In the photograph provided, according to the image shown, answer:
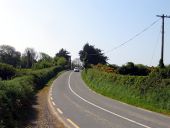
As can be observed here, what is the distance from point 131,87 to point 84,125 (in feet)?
54.0

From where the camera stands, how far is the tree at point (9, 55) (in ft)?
512

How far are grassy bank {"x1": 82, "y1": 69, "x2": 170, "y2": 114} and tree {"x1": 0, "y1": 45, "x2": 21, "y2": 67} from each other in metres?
118

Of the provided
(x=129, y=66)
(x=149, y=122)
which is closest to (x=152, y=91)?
(x=149, y=122)

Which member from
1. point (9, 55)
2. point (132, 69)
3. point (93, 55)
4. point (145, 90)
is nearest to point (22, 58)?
point (9, 55)

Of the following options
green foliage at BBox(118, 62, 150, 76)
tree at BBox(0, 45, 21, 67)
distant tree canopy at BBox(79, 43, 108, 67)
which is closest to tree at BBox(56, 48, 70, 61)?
tree at BBox(0, 45, 21, 67)

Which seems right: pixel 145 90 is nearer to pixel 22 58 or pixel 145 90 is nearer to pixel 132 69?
pixel 132 69

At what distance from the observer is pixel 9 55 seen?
160125 millimetres

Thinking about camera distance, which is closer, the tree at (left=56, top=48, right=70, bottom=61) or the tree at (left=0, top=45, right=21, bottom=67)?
the tree at (left=0, top=45, right=21, bottom=67)

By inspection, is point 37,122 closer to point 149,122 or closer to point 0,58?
point 149,122

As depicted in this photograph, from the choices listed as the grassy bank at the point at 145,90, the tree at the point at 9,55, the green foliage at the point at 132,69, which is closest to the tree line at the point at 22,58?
the tree at the point at 9,55

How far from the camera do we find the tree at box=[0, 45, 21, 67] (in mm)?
156000

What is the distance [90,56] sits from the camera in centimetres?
13712

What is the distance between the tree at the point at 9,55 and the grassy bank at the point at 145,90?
11752 cm

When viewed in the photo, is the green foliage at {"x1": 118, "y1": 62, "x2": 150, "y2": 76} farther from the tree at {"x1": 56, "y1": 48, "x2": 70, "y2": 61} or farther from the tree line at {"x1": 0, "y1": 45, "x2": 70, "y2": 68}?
the tree at {"x1": 56, "y1": 48, "x2": 70, "y2": 61}
